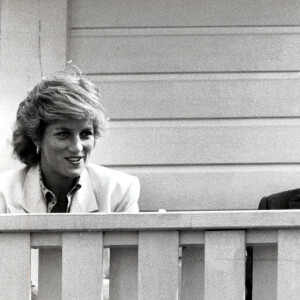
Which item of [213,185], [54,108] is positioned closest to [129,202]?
[54,108]

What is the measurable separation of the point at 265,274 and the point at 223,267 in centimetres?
12

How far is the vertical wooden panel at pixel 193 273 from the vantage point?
3646mm

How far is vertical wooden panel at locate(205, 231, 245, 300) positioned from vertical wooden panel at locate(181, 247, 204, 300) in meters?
0.07

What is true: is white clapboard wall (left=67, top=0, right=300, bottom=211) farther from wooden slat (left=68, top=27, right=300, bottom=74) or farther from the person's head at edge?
the person's head at edge

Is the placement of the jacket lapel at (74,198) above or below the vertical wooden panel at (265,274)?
above

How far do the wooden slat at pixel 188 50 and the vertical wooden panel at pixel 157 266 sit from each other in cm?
271

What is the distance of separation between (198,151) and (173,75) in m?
0.41

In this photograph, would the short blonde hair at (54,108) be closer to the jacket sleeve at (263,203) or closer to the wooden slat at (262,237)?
the jacket sleeve at (263,203)

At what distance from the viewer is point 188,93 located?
6.23 metres

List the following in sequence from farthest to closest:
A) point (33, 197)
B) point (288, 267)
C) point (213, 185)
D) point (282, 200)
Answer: point (213, 185), point (282, 200), point (33, 197), point (288, 267)

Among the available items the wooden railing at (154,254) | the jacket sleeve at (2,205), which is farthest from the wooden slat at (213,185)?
the wooden railing at (154,254)

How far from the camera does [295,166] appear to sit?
6.16 m

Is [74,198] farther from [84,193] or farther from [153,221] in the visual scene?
[153,221]

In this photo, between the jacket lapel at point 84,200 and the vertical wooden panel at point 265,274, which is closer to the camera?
the vertical wooden panel at point 265,274
